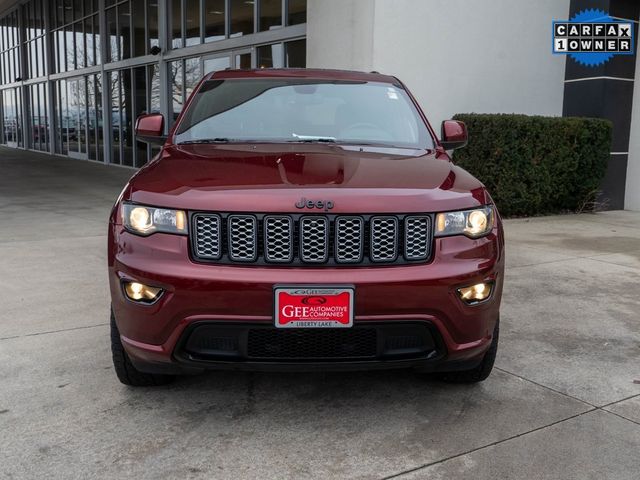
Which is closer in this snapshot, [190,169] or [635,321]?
[190,169]

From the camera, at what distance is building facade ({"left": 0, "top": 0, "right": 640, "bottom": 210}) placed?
10117 millimetres

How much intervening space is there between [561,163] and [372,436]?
827 centimetres

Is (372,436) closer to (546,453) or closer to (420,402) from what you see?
(420,402)

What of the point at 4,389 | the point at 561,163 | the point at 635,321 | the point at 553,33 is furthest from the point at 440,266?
the point at 553,33

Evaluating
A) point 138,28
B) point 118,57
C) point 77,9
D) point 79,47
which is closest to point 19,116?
point 79,47

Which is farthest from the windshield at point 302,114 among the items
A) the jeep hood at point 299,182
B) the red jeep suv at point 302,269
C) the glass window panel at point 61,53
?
the glass window panel at point 61,53

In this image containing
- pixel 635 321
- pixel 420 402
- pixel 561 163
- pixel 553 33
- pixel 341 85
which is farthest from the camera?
pixel 553 33

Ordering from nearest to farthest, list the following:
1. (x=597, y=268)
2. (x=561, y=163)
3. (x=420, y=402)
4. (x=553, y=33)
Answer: (x=420, y=402), (x=597, y=268), (x=561, y=163), (x=553, y=33)

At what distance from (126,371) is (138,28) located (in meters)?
17.6

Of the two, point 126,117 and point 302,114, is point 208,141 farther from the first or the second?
point 126,117

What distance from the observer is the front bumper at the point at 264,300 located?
268cm

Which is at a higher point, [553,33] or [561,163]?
[553,33]

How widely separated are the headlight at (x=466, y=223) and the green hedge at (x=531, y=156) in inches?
274

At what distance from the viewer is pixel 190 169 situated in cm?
312
